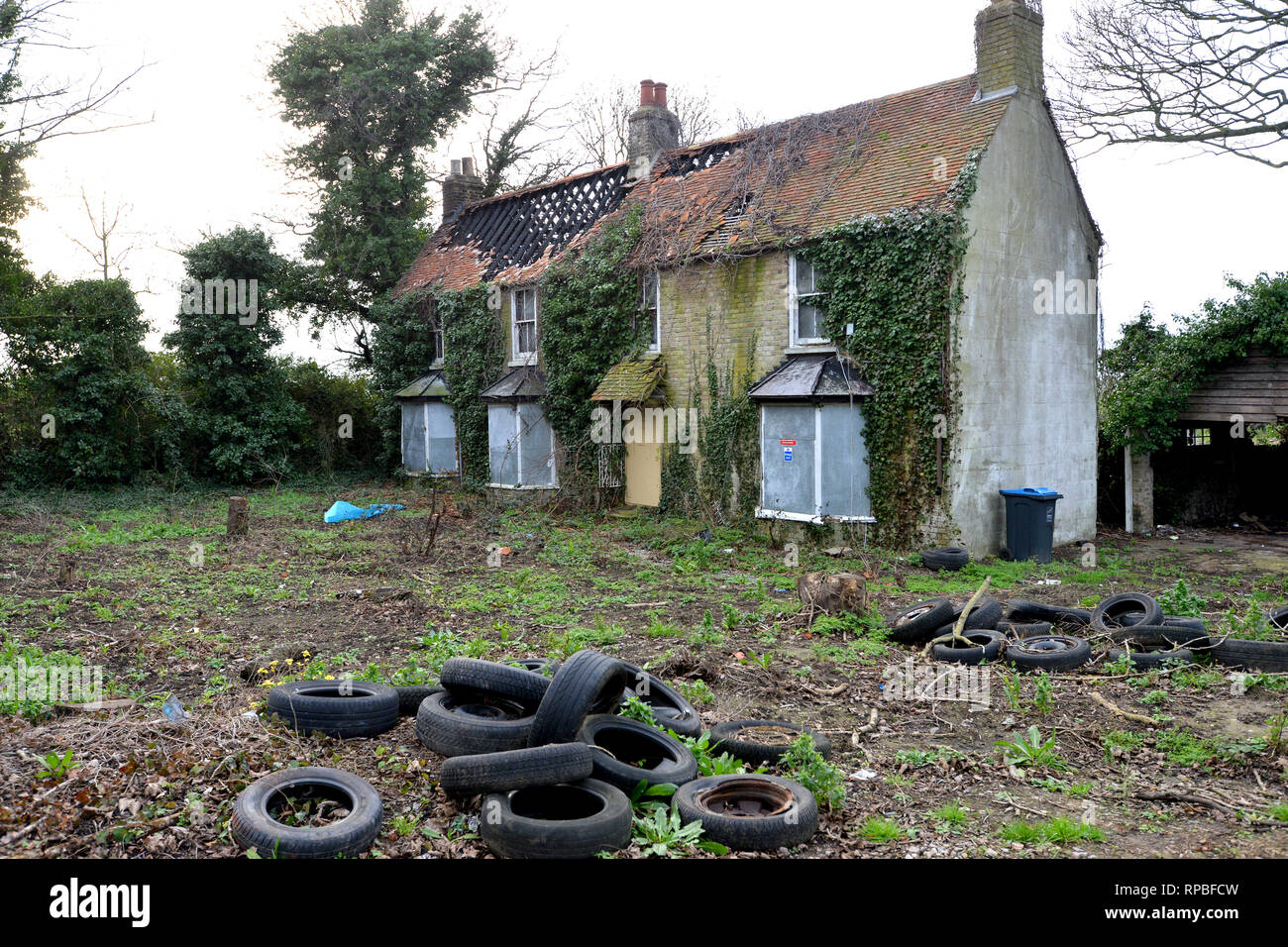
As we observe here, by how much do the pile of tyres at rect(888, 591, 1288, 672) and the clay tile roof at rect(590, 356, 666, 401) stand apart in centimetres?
960

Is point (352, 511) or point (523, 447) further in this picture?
point (523, 447)

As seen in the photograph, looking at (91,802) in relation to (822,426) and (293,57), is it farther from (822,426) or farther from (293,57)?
(293,57)

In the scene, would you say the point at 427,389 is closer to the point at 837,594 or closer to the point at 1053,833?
the point at 837,594

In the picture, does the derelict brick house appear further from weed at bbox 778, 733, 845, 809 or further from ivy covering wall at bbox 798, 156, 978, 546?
weed at bbox 778, 733, 845, 809

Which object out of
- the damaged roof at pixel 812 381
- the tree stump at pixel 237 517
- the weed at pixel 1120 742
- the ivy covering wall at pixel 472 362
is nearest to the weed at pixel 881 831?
the weed at pixel 1120 742

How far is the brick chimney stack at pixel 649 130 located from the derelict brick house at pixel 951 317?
1.64 m

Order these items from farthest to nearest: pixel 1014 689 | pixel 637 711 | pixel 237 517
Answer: pixel 237 517 → pixel 1014 689 → pixel 637 711

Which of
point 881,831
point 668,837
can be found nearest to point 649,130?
point 881,831

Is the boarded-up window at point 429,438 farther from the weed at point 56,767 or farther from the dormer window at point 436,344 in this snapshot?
the weed at point 56,767

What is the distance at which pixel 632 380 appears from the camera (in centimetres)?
1931

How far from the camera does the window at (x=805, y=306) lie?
16.7 m

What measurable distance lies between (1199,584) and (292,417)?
22503 mm

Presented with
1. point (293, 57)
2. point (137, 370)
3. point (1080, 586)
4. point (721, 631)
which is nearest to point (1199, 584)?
point (1080, 586)

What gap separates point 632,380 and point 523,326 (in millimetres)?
5343
